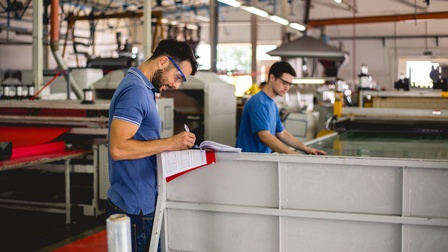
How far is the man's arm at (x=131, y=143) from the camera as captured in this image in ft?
7.61

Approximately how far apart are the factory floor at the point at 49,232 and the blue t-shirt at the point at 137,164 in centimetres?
220

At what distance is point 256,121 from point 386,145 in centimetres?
108

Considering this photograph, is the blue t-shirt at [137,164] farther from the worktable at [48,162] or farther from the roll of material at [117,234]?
the worktable at [48,162]

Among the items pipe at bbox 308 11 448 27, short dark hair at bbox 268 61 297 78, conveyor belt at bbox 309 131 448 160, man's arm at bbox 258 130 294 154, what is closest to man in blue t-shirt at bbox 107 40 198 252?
man's arm at bbox 258 130 294 154

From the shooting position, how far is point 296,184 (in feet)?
9.36

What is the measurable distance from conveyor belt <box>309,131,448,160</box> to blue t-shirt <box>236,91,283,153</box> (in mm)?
451

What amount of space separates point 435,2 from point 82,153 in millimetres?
9430

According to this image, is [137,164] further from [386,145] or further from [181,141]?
[386,145]

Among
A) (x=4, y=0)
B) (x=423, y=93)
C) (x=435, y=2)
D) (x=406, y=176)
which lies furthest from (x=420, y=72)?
(x=4, y=0)

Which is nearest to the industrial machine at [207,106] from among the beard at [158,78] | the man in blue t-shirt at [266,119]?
the man in blue t-shirt at [266,119]

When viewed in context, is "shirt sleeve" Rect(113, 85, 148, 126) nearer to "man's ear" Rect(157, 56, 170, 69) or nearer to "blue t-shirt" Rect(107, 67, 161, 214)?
"blue t-shirt" Rect(107, 67, 161, 214)

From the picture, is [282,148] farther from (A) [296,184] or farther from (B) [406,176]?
(B) [406,176]

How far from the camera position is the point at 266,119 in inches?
156

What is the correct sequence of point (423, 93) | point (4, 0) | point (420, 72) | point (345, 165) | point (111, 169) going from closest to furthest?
point (111, 169) < point (345, 165) < point (420, 72) < point (423, 93) < point (4, 0)
